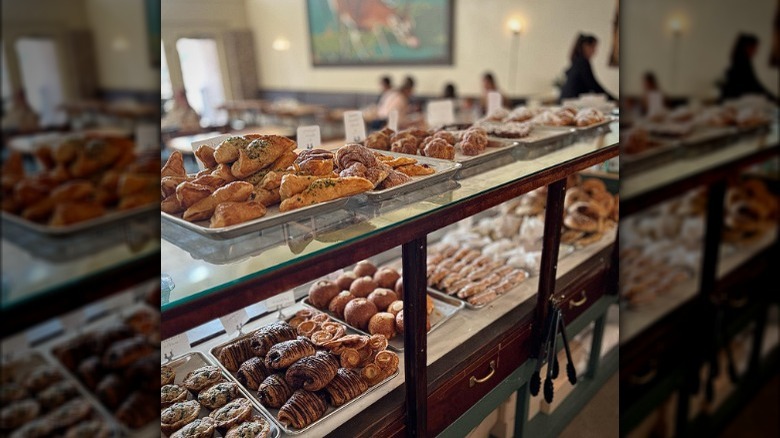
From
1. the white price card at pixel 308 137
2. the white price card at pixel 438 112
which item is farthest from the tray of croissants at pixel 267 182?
the white price card at pixel 438 112

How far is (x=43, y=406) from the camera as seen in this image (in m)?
0.27

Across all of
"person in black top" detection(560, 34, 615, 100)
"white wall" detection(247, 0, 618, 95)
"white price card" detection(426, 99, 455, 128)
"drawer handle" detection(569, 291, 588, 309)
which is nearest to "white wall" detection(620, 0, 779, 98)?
"drawer handle" detection(569, 291, 588, 309)

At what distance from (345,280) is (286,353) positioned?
13.0 inches

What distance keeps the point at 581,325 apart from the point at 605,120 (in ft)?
2.18

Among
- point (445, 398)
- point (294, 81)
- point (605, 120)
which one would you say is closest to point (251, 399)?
point (445, 398)

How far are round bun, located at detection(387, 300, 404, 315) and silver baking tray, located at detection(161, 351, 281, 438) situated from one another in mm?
387

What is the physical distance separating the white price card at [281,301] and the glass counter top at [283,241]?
40 centimetres

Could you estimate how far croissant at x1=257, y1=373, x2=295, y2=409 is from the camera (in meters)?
1.08

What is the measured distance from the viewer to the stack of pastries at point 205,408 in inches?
39.4

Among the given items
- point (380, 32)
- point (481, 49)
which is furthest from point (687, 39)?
point (380, 32)

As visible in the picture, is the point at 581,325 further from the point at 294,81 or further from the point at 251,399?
the point at 294,81

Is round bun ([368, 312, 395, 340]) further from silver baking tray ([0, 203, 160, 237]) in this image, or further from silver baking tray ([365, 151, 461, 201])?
silver baking tray ([0, 203, 160, 237])

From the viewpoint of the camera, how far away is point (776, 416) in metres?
0.44

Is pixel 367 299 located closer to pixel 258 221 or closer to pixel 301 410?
pixel 301 410
